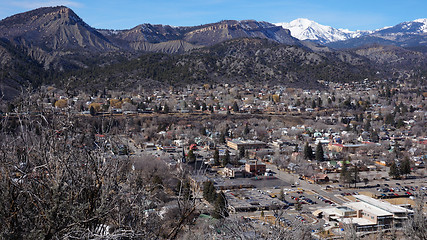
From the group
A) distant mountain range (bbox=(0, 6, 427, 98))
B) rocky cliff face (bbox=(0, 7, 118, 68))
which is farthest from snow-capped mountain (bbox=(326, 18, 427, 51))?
rocky cliff face (bbox=(0, 7, 118, 68))

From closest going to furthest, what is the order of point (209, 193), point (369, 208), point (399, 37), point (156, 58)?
point (369, 208), point (209, 193), point (156, 58), point (399, 37)

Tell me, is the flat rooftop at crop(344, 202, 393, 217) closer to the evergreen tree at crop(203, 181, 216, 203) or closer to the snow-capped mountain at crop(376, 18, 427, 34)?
the evergreen tree at crop(203, 181, 216, 203)

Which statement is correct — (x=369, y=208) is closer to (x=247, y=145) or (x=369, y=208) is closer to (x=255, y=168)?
(x=255, y=168)

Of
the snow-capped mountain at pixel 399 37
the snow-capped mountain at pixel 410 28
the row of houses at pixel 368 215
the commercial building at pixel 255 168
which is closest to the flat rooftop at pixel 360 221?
the row of houses at pixel 368 215

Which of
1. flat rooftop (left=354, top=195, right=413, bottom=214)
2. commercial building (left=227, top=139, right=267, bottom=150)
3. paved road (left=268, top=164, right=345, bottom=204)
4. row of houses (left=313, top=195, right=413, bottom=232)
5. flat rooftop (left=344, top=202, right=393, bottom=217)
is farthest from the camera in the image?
commercial building (left=227, top=139, right=267, bottom=150)

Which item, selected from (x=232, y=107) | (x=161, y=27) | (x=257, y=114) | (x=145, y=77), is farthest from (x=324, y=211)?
(x=161, y=27)

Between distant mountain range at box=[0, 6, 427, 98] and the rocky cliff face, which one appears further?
the rocky cliff face

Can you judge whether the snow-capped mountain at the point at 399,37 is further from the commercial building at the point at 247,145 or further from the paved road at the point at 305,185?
the paved road at the point at 305,185

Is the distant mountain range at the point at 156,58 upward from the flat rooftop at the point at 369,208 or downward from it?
upward

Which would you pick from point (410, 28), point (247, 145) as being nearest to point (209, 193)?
point (247, 145)

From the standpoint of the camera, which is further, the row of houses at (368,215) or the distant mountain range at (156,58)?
the distant mountain range at (156,58)

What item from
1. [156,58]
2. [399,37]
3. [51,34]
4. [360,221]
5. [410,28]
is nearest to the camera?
[360,221]
